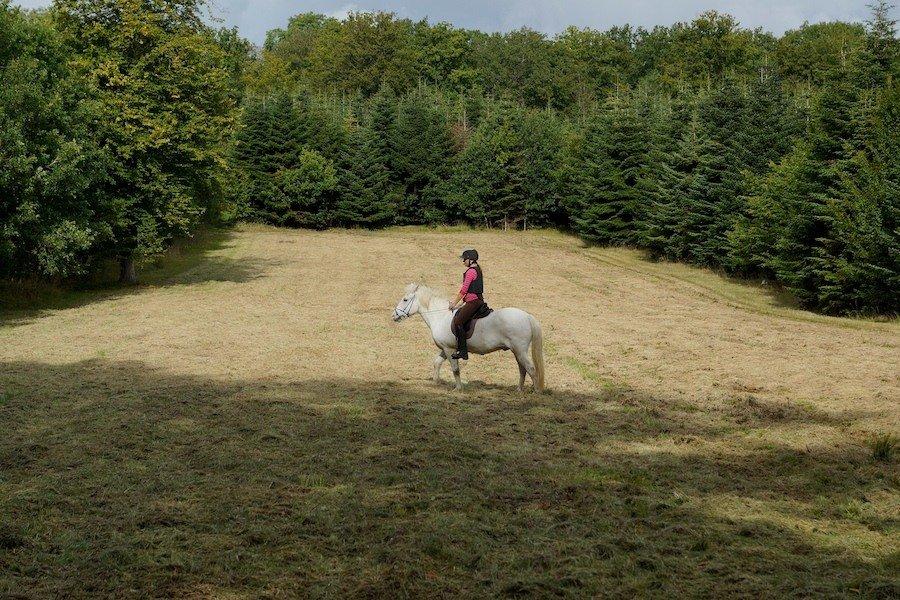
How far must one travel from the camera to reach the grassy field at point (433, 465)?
24.7 ft

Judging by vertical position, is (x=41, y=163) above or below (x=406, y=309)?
above

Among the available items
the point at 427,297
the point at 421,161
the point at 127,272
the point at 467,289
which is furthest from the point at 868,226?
the point at 421,161

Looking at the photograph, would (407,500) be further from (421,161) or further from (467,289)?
(421,161)

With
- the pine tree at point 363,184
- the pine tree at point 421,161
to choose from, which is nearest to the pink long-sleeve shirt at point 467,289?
the pine tree at point 363,184

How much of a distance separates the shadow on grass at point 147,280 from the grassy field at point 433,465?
5.99 metres

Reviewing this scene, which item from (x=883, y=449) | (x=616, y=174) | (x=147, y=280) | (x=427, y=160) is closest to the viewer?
(x=883, y=449)

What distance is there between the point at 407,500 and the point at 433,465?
4.91ft

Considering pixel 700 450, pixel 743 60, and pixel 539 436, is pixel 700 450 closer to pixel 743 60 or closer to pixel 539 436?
pixel 539 436

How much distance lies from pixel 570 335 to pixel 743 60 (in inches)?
3366

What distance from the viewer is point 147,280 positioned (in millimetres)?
39156

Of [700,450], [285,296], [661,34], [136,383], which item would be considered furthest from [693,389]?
[661,34]

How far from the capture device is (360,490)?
985 cm

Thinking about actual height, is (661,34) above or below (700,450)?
above

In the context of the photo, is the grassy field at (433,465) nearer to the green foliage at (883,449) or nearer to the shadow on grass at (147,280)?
the green foliage at (883,449)
